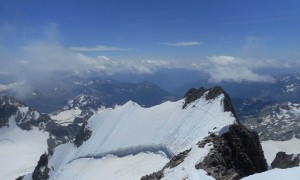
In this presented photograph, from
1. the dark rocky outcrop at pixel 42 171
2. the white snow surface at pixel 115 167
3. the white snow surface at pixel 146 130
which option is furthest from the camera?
the dark rocky outcrop at pixel 42 171

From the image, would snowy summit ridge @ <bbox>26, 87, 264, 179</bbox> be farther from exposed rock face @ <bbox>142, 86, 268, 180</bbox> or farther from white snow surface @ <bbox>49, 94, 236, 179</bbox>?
exposed rock face @ <bbox>142, 86, 268, 180</bbox>

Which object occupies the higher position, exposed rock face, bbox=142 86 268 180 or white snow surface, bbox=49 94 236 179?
white snow surface, bbox=49 94 236 179

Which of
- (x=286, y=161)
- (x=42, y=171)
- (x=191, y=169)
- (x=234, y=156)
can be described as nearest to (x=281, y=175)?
(x=191, y=169)

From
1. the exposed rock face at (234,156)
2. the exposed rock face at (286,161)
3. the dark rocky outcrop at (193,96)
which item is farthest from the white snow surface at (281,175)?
the exposed rock face at (286,161)

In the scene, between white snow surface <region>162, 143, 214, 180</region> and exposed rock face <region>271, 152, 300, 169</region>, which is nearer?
white snow surface <region>162, 143, 214, 180</region>

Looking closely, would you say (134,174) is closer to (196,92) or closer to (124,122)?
(196,92)

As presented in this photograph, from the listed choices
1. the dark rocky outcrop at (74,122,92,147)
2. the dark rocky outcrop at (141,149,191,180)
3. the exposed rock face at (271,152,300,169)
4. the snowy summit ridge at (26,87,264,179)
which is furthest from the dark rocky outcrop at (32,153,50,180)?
the dark rocky outcrop at (141,149,191,180)

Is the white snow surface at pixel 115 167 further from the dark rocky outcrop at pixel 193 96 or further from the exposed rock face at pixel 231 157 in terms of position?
the dark rocky outcrop at pixel 193 96
